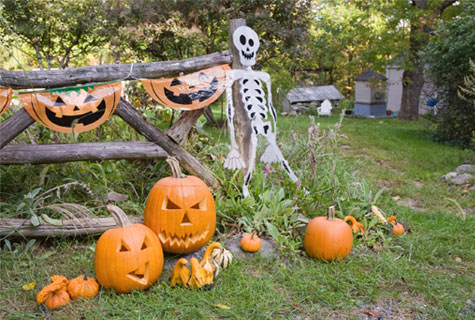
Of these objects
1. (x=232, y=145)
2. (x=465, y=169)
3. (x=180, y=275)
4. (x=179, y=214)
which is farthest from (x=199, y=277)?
(x=465, y=169)

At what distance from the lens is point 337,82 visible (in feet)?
71.2

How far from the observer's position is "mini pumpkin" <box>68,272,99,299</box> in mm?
2387

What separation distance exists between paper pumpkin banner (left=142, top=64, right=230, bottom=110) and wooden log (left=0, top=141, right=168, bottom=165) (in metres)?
0.47

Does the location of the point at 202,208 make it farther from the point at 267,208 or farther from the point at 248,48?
the point at 248,48

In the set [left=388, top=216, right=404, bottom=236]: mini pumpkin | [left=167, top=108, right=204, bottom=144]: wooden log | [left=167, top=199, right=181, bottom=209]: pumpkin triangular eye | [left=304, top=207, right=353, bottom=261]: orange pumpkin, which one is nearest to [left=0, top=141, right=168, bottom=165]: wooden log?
[left=167, top=108, right=204, bottom=144]: wooden log

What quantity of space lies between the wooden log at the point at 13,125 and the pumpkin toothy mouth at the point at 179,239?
1.40 m

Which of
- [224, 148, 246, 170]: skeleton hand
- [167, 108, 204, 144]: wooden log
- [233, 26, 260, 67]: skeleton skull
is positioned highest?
[233, 26, 260, 67]: skeleton skull

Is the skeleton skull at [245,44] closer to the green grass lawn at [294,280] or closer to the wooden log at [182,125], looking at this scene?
the wooden log at [182,125]

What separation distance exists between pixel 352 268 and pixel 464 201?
2504 mm

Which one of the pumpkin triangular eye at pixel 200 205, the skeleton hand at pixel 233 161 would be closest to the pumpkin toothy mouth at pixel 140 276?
the pumpkin triangular eye at pixel 200 205

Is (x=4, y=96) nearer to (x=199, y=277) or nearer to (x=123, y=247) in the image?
(x=123, y=247)

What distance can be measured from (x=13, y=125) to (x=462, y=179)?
5324mm

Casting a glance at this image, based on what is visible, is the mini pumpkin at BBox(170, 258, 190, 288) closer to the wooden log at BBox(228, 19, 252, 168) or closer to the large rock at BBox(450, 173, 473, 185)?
the wooden log at BBox(228, 19, 252, 168)

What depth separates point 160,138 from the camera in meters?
3.48
